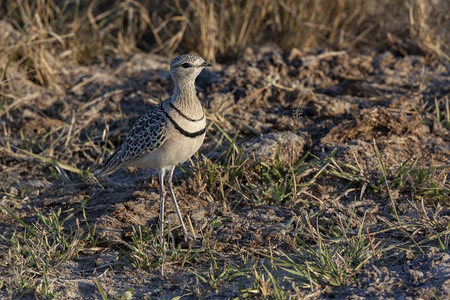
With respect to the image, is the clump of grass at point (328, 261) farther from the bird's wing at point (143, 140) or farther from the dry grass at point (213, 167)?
the bird's wing at point (143, 140)

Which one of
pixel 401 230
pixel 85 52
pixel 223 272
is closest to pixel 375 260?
pixel 401 230

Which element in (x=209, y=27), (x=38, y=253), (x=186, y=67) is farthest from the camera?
(x=209, y=27)

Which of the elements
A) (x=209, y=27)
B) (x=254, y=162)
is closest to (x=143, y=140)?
(x=254, y=162)

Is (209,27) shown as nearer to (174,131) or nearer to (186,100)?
(186,100)

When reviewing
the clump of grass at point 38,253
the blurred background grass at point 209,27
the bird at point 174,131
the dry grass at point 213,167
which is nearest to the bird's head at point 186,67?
the bird at point 174,131

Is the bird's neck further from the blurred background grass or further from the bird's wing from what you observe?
the blurred background grass

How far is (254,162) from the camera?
454cm

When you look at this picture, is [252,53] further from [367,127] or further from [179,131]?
[179,131]

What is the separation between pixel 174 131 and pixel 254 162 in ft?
2.43

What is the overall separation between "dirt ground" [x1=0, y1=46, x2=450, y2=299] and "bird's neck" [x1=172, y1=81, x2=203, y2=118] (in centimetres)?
53

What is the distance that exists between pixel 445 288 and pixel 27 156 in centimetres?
336

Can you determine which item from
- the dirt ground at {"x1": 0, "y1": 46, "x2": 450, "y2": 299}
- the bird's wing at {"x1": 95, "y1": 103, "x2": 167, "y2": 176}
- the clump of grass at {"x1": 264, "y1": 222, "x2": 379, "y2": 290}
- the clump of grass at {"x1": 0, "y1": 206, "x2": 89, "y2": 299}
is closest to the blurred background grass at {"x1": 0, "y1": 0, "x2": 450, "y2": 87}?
the dirt ground at {"x1": 0, "y1": 46, "x2": 450, "y2": 299}

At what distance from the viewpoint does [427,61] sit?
6043mm

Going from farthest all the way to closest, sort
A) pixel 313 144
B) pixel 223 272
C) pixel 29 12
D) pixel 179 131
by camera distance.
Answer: pixel 29 12 < pixel 313 144 < pixel 179 131 < pixel 223 272
